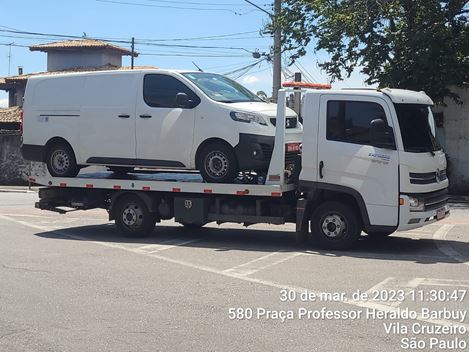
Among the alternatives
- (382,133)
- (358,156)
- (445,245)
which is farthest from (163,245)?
(445,245)

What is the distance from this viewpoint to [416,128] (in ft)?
31.4

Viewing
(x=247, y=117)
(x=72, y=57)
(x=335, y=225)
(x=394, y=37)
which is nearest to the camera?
(x=335, y=225)

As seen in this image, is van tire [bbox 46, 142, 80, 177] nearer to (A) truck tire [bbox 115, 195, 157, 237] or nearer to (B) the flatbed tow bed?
(B) the flatbed tow bed

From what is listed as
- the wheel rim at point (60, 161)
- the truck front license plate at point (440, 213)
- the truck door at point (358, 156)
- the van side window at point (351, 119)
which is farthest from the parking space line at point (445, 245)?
the wheel rim at point (60, 161)

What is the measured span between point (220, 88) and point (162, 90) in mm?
1008

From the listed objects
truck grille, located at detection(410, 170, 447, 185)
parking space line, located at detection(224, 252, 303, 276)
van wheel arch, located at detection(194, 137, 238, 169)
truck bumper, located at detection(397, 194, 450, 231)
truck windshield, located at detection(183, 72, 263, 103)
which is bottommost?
parking space line, located at detection(224, 252, 303, 276)

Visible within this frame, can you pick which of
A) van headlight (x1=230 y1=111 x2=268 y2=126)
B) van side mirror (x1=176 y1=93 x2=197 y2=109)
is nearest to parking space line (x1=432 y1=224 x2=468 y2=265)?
van headlight (x1=230 y1=111 x2=268 y2=126)

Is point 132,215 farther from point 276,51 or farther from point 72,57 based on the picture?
point 72,57

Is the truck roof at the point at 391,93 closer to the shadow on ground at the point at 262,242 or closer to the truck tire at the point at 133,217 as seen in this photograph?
the shadow on ground at the point at 262,242

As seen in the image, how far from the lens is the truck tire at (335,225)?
32.0ft

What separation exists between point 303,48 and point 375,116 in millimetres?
13614

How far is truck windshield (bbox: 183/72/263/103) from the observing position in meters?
10.7

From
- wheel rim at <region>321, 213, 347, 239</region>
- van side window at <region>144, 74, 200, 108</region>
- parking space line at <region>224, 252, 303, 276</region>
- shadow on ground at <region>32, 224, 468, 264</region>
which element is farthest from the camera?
van side window at <region>144, 74, 200, 108</region>

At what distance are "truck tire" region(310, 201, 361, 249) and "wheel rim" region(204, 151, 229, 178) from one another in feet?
5.45
